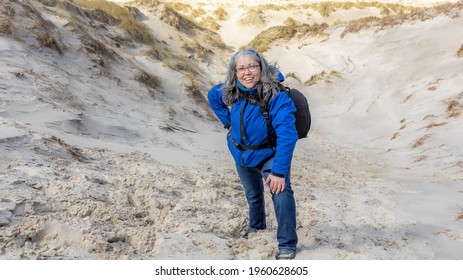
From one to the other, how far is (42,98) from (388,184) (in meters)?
5.71

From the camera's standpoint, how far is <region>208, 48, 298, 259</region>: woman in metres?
3.10

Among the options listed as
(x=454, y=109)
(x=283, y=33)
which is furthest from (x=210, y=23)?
(x=454, y=109)

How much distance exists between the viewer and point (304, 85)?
17.7 metres

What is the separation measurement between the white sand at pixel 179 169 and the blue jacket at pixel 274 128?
2.64 ft

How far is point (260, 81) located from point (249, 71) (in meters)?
0.12

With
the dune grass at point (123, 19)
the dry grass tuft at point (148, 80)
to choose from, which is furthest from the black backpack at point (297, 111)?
the dune grass at point (123, 19)

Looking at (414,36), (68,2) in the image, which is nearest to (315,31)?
(414,36)

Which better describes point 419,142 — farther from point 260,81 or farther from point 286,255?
point 260,81

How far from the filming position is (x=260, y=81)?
3.26 metres

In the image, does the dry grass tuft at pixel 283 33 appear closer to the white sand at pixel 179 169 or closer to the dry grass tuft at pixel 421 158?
the white sand at pixel 179 169

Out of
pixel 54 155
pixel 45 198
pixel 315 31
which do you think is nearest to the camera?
pixel 45 198

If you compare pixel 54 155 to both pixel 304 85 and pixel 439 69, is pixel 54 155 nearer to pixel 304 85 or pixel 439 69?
pixel 439 69

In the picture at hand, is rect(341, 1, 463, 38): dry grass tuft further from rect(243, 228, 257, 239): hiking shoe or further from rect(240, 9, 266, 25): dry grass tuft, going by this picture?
rect(243, 228, 257, 239): hiking shoe

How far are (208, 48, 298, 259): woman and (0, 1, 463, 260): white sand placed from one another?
48cm
